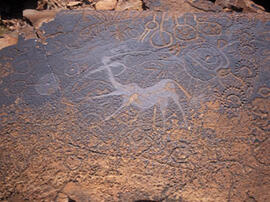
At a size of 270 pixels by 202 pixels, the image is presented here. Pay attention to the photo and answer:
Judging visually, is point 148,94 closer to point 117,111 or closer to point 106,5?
point 117,111

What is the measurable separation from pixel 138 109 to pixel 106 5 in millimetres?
1462

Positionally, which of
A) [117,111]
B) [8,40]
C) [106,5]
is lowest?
[117,111]

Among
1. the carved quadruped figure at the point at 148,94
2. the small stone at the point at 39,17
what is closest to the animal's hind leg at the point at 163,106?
the carved quadruped figure at the point at 148,94

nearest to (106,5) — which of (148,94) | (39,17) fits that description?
(39,17)

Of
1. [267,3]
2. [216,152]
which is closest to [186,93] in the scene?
[216,152]

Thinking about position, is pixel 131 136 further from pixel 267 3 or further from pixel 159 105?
pixel 267 3

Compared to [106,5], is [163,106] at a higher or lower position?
lower

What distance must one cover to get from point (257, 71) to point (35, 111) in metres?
1.44

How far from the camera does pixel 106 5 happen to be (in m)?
2.12

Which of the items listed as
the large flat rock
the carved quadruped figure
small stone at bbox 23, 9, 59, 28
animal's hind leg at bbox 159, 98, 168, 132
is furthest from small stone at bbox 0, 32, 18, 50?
animal's hind leg at bbox 159, 98, 168, 132

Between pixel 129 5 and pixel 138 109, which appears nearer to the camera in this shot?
pixel 138 109

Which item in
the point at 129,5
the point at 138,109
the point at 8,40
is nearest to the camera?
the point at 138,109

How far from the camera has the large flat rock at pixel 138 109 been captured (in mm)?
1033

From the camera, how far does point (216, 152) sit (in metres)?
1.08
